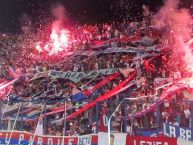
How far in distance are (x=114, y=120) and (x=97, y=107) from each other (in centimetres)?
55

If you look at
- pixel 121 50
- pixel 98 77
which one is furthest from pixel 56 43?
pixel 98 77

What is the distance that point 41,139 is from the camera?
11.5 m

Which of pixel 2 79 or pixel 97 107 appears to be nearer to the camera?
pixel 97 107

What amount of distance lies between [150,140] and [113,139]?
0.93 m

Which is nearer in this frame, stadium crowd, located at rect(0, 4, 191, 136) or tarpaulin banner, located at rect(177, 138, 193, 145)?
tarpaulin banner, located at rect(177, 138, 193, 145)

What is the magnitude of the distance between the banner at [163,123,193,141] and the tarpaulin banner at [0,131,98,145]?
1.75 m

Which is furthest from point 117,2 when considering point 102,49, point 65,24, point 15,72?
point 15,72

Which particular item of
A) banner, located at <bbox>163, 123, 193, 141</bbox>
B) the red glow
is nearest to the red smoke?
the red glow

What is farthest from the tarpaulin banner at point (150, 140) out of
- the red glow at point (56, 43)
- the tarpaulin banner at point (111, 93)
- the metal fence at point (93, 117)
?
the red glow at point (56, 43)

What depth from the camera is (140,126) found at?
1110 cm

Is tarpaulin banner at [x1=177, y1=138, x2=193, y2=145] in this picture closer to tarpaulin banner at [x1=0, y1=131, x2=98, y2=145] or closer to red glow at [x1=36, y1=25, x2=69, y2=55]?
tarpaulin banner at [x1=0, y1=131, x2=98, y2=145]

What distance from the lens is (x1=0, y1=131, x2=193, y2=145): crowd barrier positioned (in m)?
10.3

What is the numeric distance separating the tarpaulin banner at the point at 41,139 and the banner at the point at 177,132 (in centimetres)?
175

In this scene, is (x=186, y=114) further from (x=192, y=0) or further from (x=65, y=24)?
(x=65, y=24)
